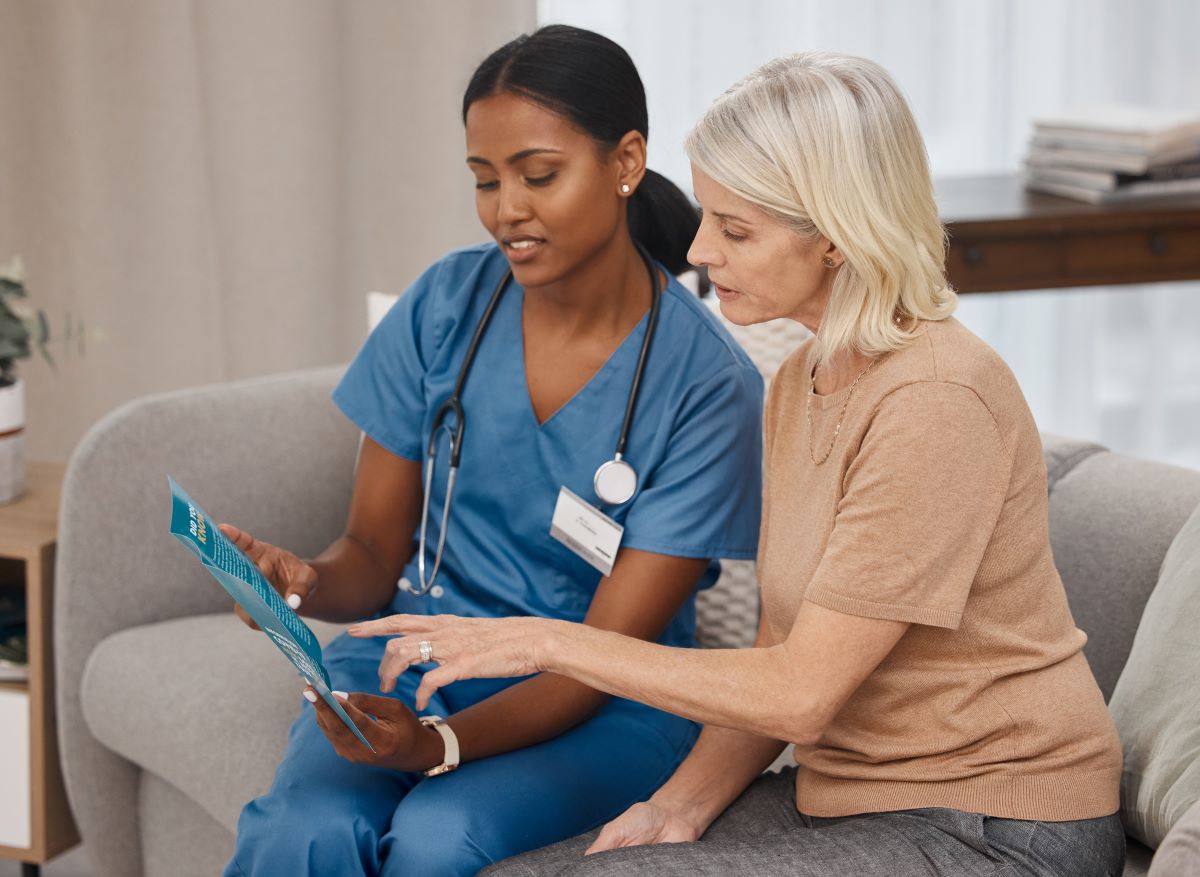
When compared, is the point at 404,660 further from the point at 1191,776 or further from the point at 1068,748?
the point at 1191,776

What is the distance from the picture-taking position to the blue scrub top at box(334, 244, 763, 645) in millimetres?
1554

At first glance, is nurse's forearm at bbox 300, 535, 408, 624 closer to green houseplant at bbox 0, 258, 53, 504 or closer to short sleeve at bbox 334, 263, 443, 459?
short sleeve at bbox 334, 263, 443, 459

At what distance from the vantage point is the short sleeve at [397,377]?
1.70 m

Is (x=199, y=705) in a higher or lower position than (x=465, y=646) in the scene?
lower

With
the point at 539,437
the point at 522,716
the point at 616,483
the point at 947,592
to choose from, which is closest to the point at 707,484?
the point at 616,483

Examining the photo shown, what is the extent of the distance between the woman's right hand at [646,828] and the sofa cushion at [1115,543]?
0.54 meters

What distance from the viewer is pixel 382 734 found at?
132 cm

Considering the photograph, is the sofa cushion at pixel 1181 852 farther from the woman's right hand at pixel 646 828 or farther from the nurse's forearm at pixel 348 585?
the nurse's forearm at pixel 348 585

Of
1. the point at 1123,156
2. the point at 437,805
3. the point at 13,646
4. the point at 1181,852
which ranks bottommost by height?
the point at 13,646

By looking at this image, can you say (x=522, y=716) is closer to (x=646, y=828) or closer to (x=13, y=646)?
(x=646, y=828)

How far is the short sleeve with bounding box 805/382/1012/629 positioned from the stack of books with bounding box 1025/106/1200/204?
1564 millimetres

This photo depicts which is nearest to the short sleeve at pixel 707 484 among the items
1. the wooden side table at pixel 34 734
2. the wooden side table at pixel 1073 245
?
the wooden side table at pixel 34 734

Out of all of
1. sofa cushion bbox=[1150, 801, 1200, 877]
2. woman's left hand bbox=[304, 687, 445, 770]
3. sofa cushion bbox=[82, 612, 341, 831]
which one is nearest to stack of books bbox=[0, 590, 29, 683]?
sofa cushion bbox=[82, 612, 341, 831]

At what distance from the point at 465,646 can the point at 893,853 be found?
1.31 feet
